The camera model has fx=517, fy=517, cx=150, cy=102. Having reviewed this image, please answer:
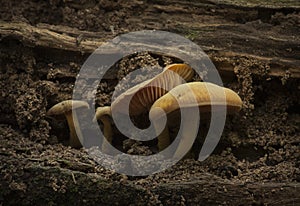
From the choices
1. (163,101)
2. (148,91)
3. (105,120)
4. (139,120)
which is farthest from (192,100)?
(105,120)

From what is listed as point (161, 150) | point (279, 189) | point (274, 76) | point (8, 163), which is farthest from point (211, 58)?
point (8, 163)

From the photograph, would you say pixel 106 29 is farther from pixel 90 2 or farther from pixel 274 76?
pixel 274 76

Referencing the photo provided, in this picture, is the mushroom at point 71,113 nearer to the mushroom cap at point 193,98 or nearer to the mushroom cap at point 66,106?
the mushroom cap at point 66,106

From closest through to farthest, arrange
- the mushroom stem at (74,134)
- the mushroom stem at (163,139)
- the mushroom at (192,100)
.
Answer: the mushroom at (192,100) → the mushroom stem at (163,139) → the mushroom stem at (74,134)

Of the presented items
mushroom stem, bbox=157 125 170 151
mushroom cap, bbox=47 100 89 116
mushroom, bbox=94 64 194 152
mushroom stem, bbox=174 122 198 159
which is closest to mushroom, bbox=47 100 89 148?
mushroom cap, bbox=47 100 89 116

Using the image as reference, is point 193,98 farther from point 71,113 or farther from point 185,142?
point 71,113

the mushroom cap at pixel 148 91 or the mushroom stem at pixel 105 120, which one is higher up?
the mushroom cap at pixel 148 91

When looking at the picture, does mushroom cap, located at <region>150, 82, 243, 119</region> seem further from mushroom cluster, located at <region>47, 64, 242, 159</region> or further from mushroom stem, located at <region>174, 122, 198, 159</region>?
mushroom stem, located at <region>174, 122, 198, 159</region>

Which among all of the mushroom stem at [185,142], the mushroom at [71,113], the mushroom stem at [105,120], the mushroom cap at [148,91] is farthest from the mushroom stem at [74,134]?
the mushroom stem at [185,142]
